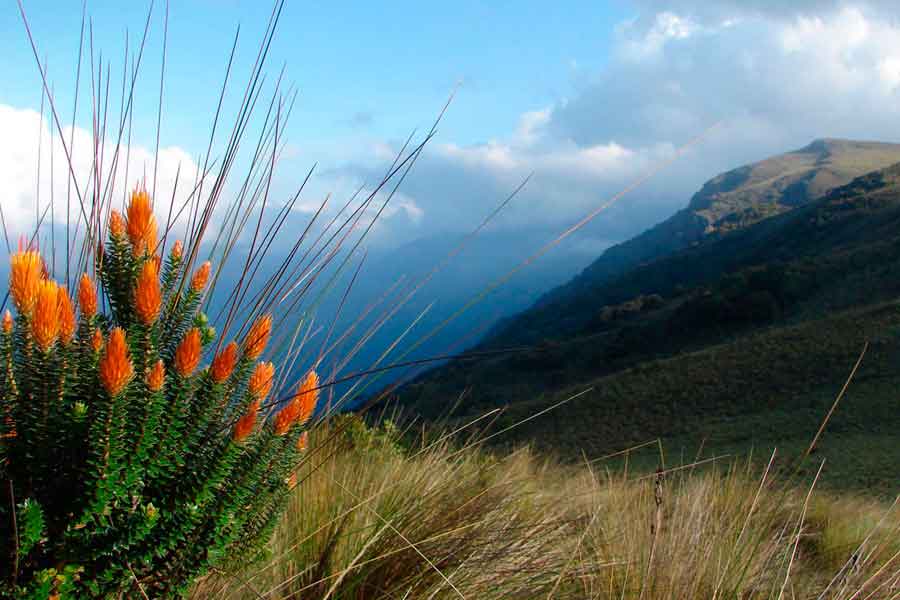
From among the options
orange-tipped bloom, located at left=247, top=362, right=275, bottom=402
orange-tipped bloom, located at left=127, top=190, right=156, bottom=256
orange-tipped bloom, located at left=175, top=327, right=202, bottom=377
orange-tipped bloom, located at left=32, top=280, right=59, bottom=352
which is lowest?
orange-tipped bloom, located at left=247, top=362, right=275, bottom=402

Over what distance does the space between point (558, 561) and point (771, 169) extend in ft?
547

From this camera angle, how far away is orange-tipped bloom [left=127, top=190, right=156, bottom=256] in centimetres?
147

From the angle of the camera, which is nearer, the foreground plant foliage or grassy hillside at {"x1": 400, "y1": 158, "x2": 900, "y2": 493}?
the foreground plant foliage

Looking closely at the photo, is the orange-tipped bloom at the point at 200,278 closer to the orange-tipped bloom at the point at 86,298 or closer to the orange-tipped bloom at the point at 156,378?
the orange-tipped bloom at the point at 86,298

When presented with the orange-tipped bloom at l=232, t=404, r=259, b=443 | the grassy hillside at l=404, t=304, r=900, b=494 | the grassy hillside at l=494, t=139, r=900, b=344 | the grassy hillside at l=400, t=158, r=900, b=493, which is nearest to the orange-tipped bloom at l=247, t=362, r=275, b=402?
the orange-tipped bloom at l=232, t=404, r=259, b=443

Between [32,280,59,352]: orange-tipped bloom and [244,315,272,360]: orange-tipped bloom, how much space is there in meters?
0.40

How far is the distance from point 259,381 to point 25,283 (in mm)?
476

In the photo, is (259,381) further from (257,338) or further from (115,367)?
(115,367)

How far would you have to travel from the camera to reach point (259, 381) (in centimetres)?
147

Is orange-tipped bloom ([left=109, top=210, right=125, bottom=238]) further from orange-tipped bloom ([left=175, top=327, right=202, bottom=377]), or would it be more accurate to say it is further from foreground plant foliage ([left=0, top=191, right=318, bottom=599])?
orange-tipped bloom ([left=175, top=327, right=202, bottom=377])

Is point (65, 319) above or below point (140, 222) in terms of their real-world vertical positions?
below

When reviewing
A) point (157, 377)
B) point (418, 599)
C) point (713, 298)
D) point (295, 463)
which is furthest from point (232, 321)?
point (713, 298)

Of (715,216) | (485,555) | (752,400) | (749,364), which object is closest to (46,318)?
(485,555)

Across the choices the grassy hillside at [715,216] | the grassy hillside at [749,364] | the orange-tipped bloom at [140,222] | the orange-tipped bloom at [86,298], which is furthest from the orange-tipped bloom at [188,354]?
the grassy hillside at [715,216]
